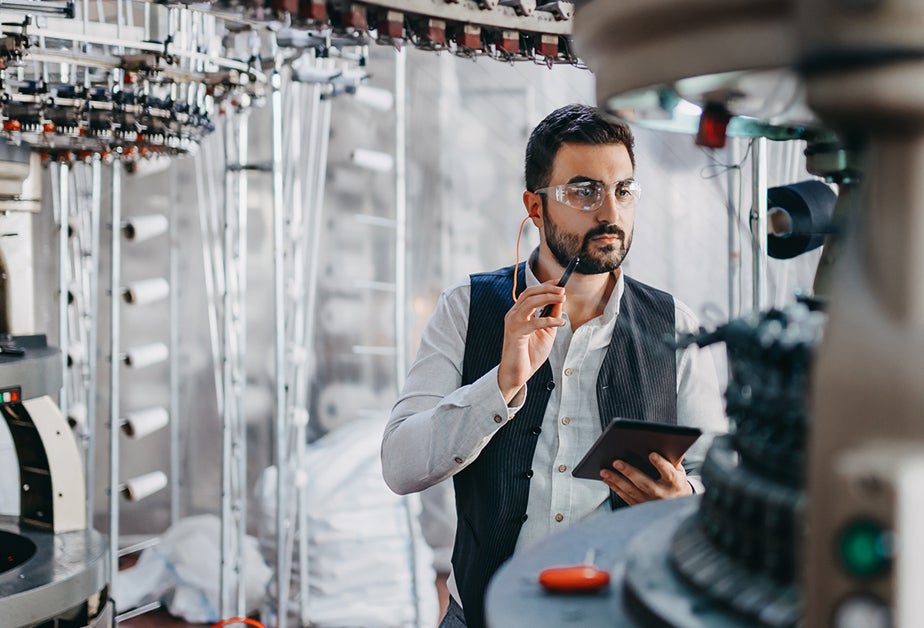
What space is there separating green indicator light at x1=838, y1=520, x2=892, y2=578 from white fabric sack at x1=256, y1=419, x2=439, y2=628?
335cm

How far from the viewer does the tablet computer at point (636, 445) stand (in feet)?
3.85

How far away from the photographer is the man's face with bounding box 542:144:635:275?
5.51 ft

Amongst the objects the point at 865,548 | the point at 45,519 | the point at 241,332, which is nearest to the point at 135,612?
the point at 241,332

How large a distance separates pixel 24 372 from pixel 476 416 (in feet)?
3.70

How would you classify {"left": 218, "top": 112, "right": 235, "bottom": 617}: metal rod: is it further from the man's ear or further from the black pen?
the black pen

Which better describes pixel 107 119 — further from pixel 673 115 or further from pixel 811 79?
pixel 811 79

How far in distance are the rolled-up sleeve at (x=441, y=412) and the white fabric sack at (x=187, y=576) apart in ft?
8.90

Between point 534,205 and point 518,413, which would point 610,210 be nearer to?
point 534,205

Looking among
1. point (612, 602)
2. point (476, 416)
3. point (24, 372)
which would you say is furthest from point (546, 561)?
point (24, 372)

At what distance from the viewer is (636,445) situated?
123 centimetres

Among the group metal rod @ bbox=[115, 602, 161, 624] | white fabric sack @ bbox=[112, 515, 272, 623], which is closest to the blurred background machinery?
white fabric sack @ bbox=[112, 515, 272, 623]

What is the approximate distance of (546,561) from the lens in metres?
0.83

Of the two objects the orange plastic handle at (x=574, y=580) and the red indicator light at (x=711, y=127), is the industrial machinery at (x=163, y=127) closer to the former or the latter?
the red indicator light at (x=711, y=127)

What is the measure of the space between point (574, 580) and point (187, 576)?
3.92 meters
